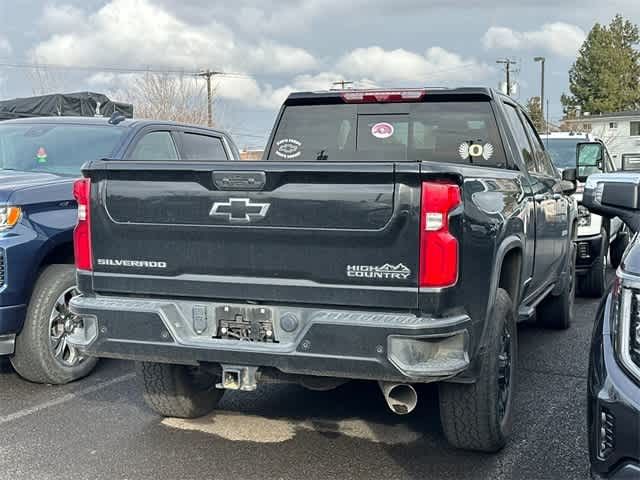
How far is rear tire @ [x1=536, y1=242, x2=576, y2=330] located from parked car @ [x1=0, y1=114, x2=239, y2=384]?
12.6 feet

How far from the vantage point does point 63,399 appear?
16.7 feet

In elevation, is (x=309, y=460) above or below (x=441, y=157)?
below

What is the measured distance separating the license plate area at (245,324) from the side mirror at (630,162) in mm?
8006

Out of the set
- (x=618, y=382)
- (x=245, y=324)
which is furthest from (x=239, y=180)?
(x=618, y=382)

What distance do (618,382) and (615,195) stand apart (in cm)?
146

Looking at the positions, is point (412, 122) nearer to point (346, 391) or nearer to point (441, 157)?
point (441, 157)

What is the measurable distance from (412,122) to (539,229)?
1.15m

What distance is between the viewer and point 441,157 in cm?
520

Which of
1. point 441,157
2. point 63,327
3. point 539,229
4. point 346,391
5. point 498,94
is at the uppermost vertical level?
point 498,94

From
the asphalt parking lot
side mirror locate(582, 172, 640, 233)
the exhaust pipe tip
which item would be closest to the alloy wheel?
the asphalt parking lot

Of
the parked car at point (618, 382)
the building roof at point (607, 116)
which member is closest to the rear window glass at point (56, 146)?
the parked car at point (618, 382)

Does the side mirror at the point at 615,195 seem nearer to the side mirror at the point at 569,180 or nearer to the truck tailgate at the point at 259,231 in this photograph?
the truck tailgate at the point at 259,231

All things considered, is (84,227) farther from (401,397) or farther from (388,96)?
(388,96)

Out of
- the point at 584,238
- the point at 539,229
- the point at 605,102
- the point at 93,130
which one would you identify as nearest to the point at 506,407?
the point at 539,229
